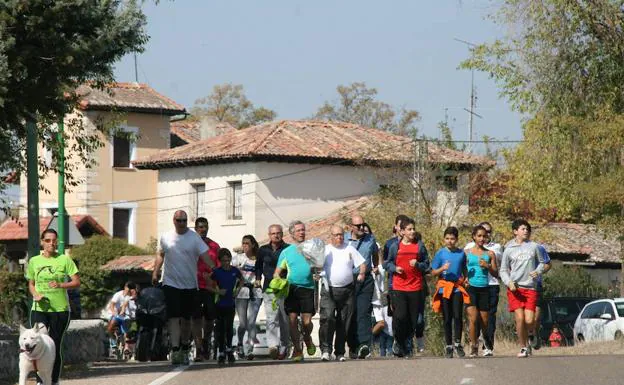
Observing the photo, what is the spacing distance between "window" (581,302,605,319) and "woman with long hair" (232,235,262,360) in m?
14.8

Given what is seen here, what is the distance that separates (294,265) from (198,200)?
4043cm

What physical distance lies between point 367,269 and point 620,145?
14732mm

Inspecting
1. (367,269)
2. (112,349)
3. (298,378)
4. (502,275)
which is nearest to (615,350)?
(502,275)

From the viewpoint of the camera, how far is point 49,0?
15758 mm

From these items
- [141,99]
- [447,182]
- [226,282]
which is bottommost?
[226,282]

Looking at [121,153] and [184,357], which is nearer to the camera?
[184,357]

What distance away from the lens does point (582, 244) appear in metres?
57.6

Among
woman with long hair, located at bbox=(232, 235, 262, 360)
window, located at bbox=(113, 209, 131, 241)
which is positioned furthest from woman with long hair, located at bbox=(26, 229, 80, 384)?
window, located at bbox=(113, 209, 131, 241)

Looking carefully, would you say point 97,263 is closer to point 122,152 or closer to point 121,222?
point 121,222

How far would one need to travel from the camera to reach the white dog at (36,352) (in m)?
14.0

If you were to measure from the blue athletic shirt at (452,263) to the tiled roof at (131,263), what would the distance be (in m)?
37.4

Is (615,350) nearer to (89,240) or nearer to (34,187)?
(34,187)

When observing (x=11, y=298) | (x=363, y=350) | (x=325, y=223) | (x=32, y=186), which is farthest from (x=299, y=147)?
(x=363, y=350)

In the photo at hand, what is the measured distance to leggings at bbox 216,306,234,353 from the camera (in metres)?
18.3
